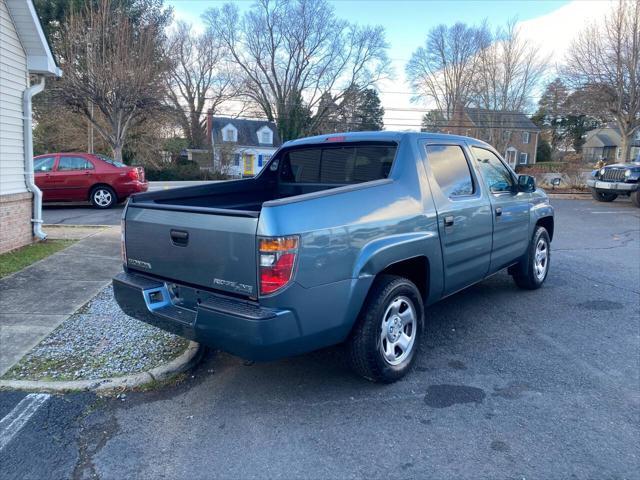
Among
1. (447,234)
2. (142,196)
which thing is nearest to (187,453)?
(142,196)

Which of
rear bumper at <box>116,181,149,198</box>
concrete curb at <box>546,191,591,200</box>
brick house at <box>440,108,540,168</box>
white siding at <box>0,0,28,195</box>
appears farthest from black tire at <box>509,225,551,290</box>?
brick house at <box>440,108,540,168</box>

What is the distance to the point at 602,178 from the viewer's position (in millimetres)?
17984

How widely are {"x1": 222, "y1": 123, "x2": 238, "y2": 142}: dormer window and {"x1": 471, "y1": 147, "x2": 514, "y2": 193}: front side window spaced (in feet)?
139

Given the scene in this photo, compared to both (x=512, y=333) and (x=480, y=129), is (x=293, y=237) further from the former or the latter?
(x=480, y=129)

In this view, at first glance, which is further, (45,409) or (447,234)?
(447,234)

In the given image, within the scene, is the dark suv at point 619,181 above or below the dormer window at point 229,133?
below

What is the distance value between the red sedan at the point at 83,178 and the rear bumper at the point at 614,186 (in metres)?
16.6

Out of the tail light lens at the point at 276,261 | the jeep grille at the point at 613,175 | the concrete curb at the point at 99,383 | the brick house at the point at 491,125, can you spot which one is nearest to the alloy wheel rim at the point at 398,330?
the tail light lens at the point at 276,261

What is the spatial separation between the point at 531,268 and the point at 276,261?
168 inches

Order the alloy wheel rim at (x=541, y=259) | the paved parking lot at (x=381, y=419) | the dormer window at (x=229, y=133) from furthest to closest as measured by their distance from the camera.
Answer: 1. the dormer window at (x=229, y=133)
2. the alloy wheel rim at (x=541, y=259)
3. the paved parking lot at (x=381, y=419)

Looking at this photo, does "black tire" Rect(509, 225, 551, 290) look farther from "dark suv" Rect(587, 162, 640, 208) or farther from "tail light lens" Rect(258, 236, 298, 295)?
"dark suv" Rect(587, 162, 640, 208)

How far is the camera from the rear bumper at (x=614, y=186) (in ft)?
55.5

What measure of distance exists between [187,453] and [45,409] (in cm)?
126

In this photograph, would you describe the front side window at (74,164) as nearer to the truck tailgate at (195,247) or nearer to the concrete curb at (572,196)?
the truck tailgate at (195,247)
